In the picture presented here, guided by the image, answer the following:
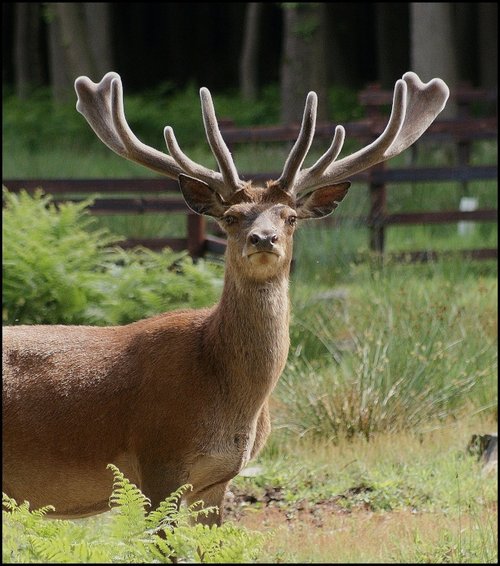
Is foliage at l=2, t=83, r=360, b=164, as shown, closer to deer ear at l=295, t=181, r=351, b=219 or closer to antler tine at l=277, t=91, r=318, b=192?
deer ear at l=295, t=181, r=351, b=219

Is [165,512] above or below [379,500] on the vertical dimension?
above

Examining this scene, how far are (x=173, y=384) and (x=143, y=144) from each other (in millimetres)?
1166

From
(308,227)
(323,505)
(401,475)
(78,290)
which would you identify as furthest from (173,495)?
(308,227)

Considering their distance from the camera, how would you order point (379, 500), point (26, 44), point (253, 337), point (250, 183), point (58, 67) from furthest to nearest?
point (26, 44) → point (58, 67) → point (379, 500) → point (250, 183) → point (253, 337)

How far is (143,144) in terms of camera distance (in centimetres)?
584

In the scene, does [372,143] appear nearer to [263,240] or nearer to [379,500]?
[263,240]

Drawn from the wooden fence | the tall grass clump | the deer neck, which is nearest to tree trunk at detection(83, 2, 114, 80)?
the wooden fence

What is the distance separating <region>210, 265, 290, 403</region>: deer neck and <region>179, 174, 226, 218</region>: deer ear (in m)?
0.35

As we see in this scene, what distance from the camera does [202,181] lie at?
5715 mm

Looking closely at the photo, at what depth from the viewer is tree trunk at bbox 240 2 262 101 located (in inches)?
1029

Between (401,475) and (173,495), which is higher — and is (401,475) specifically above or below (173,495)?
below

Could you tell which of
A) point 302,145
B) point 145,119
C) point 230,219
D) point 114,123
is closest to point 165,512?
point 230,219

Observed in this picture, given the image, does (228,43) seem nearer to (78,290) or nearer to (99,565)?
(78,290)

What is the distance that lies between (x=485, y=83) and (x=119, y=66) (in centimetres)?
1348
